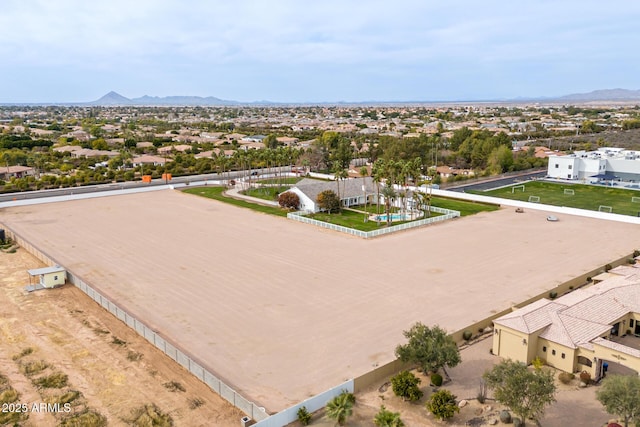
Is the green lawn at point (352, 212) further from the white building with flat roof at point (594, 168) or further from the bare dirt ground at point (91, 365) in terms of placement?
the bare dirt ground at point (91, 365)

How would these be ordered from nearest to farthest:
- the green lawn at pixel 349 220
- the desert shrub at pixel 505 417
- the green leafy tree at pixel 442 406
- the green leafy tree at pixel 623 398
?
the green leafy tree at pixel 623 398
the green leafy tree at pixel 442 406
the desert shrub at pixel 505 417
the green lawn at pixel 349 220

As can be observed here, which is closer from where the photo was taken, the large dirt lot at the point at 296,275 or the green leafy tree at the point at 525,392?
the green leafy tree at the point at 525,392

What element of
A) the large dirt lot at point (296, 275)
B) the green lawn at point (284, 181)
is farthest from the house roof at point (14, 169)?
the green lawn at point (284, 181)

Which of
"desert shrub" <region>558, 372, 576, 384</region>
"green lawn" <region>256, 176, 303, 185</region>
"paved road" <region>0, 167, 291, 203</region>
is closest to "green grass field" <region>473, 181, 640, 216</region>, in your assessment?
"green lawn" <region>256, 176, 303, 185</region>

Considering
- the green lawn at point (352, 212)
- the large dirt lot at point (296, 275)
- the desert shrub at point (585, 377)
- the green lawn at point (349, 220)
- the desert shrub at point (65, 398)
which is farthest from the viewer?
the green lawn at point (352, 212)

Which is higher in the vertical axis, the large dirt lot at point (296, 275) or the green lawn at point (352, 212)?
the green lawn at point (352, 212)

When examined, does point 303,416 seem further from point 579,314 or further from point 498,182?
point 498,182

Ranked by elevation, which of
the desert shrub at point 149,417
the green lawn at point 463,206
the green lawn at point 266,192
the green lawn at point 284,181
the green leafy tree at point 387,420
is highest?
the green lawn at point 284,181
